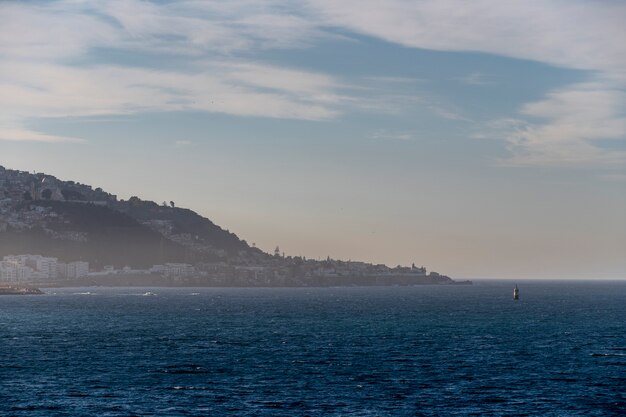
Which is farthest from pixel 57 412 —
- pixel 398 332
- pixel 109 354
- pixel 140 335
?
pixel 398 332

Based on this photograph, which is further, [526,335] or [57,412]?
[526,335]

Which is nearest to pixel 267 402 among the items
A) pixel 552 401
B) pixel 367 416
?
pixel 367 416

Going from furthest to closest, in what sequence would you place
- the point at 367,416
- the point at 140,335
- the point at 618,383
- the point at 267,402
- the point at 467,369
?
1. the point at 140,335
2. the point at 467,369
3. the point at 618,383
4. the point at 267,402
5. the point at 367,416

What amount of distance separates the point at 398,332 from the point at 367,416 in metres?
92.1

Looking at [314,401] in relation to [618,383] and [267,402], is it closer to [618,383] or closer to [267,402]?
[267,402]

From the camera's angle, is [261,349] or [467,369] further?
[261,349]

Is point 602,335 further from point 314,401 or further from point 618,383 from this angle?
point 314,401

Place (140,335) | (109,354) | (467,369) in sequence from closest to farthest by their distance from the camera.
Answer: (467,369) < (109,354) < (140,335)

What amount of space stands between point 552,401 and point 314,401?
79.1 feet

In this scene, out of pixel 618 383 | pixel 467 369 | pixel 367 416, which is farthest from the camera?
pixel 467 369

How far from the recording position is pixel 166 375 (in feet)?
352

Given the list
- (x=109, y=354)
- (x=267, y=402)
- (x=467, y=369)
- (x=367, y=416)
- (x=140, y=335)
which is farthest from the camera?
(x=140, y=335)

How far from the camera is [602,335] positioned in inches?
6688

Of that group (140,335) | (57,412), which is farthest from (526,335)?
(57,412)
